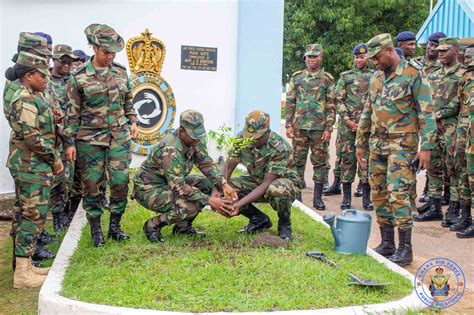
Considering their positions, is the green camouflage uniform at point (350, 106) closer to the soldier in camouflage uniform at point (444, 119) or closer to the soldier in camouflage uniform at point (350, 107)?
the soldier in camouflage uniform at point (350, 107)

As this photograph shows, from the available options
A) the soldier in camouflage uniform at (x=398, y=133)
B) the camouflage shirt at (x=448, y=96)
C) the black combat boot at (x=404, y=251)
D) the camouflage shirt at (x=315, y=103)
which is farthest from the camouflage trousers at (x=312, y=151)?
the black combat boot at (x=404, y=251)

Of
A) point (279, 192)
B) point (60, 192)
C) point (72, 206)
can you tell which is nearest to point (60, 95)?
point (60, 192)

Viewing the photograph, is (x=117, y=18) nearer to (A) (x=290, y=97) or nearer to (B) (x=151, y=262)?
(A) (x=290, y=97)

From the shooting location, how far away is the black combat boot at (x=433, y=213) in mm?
8281

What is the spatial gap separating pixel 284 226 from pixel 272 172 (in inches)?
23.8

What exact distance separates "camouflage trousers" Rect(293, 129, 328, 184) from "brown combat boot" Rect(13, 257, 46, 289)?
173 inches

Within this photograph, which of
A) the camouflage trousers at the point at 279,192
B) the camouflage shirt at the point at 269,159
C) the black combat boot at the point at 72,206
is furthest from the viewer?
the black combat boot at the point at 72,206

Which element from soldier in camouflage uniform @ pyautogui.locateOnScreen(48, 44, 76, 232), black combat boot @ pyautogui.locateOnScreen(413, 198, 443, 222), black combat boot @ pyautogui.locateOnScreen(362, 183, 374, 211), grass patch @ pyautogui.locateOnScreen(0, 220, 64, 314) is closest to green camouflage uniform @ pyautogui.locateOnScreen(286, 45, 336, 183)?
black combat boot @ pyautogui.locateOnScreen(362, 183, 374, 211)

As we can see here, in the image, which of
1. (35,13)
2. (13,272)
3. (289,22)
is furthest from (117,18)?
(289,22)

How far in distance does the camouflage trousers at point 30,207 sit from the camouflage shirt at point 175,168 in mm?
1035

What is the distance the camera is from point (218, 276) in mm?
5113

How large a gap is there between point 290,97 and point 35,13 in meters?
4.11

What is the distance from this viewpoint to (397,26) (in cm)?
2773

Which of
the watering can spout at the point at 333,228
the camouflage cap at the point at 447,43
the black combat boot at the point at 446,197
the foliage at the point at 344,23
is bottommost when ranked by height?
the black combat boot at the point at 446,197
